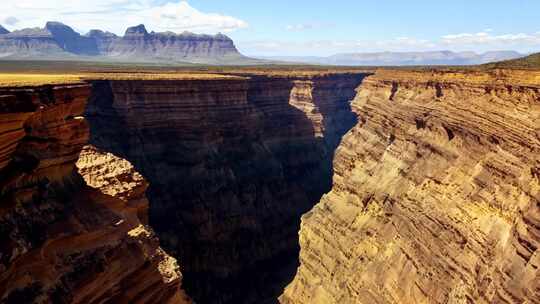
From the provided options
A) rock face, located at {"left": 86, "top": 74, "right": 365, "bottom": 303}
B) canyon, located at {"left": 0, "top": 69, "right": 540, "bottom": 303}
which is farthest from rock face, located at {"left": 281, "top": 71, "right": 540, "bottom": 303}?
rock face, located at {"left": 86, "top": 74, "right": 365, "bottom": 303}

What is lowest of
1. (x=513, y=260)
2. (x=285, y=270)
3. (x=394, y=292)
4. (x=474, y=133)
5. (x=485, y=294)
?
(x=285, y=270)

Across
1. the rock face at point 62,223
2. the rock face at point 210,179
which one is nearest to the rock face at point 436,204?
the rock face at point 210,179

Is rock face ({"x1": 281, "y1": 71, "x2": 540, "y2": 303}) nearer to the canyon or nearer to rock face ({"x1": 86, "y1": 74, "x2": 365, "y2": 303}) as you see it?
the canyon

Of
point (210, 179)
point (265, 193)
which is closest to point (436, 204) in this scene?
point (210, 179)

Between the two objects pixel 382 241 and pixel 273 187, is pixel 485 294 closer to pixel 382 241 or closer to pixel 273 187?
pixel 382 241

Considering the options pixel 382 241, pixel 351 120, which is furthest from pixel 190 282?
pixel 351 120

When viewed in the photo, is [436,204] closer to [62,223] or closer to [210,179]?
[62,223]
